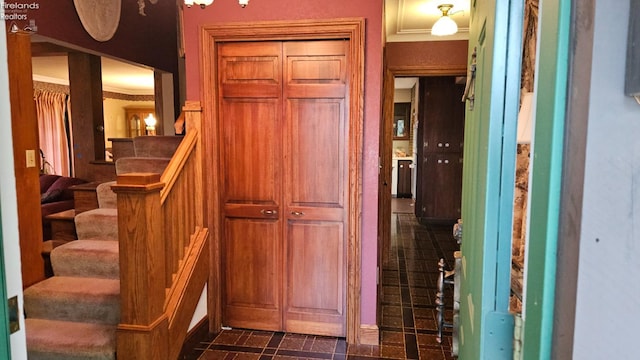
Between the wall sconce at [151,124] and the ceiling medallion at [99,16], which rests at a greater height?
the ceiling medallion at [99,16]

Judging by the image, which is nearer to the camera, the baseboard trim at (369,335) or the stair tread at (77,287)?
the stair tread at (77,287)

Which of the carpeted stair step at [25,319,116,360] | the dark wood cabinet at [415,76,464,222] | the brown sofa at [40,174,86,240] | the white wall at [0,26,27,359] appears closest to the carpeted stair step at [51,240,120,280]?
the carpeted stair step at [25,319,116,360]

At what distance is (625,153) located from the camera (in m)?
0.44

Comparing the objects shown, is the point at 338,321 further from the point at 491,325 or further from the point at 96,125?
the point at 96,125

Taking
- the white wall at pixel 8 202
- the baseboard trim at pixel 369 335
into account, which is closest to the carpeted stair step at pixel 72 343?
the white wall at pixel 8 202

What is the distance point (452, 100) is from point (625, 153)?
6594 millimetres

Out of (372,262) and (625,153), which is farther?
(372,262)

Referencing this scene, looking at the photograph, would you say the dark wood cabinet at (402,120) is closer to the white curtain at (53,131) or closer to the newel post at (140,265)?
the white curtain at (53,131)

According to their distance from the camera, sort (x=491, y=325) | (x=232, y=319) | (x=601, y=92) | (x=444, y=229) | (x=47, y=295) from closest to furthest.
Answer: (x=601, y=92) < (x=491, y=325) < (x=47, y=295) < (x=232, y=319) < (x=444, y=229)

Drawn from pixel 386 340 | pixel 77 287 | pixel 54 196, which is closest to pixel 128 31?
pixel 54 196

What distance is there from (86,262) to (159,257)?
936 millimetres

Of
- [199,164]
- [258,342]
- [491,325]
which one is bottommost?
[258,342]

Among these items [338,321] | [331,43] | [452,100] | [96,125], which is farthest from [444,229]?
[96,125]

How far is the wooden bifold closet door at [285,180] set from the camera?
283cm
